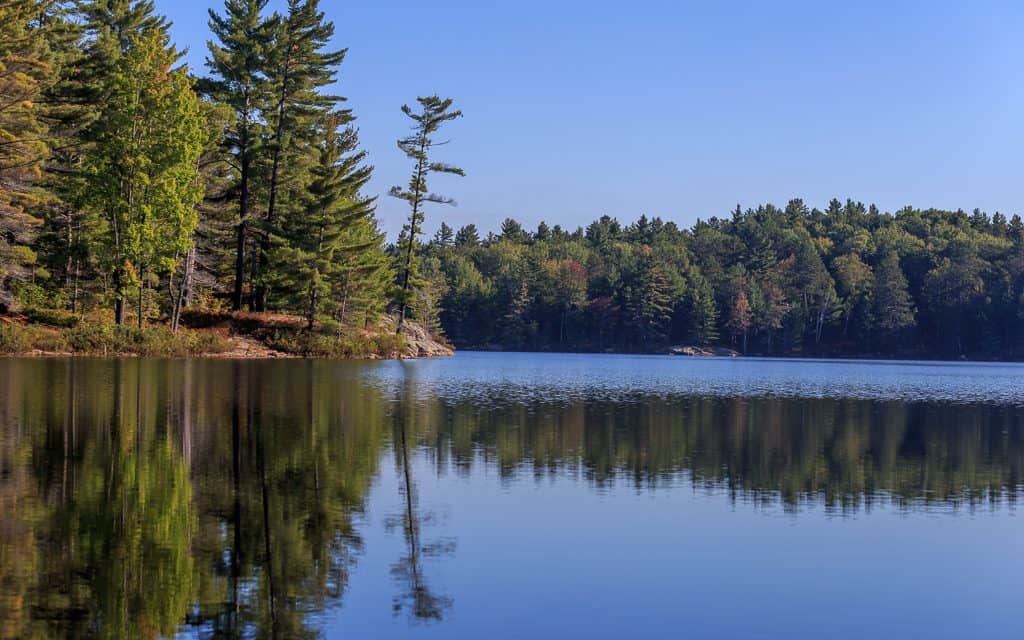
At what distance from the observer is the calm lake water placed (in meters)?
10.4

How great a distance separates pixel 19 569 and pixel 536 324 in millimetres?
161664

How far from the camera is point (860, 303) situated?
164 m

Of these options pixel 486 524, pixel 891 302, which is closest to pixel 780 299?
pixel 891 302

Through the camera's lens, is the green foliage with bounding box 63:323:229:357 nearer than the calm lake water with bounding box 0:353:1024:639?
No

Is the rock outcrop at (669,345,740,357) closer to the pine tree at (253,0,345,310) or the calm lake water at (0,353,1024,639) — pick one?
the pine tree at (253,0,345,310)

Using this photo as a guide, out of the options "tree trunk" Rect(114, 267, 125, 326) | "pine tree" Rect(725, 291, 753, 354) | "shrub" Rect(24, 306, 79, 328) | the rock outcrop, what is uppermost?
"pine tree" Rect(725, 291, 753, 354)

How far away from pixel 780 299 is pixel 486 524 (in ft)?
520

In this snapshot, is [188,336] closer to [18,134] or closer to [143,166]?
[143,166]

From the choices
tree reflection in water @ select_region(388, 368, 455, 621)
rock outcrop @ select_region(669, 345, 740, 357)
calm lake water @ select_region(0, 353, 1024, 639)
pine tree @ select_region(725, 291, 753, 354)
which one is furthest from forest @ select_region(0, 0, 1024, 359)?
pine tree @ select_region(725, 291, 753, 354)

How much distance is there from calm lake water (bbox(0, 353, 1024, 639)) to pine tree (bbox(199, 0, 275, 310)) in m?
40.3

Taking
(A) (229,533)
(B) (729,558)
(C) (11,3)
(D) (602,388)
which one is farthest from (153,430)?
(C) (11,3)

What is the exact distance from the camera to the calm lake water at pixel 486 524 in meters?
10.4

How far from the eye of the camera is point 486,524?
15.2 metres

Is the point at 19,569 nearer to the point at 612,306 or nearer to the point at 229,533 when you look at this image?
the point at 229,533
